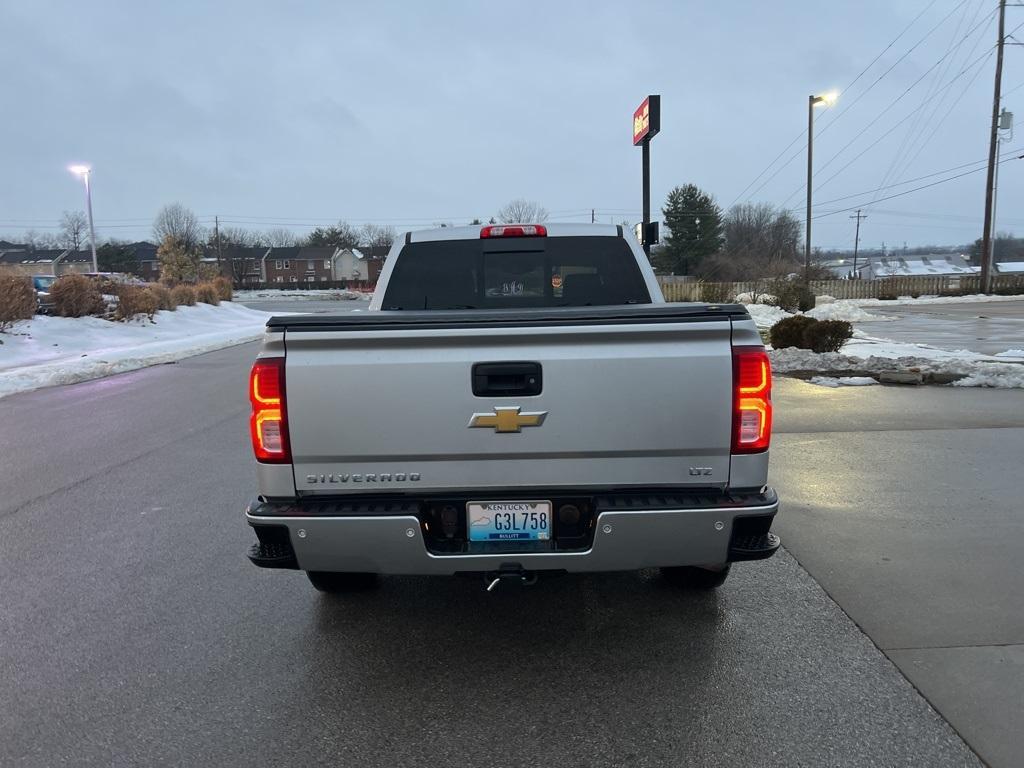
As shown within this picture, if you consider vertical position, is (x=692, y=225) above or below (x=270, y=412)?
above

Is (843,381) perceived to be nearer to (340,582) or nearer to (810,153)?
(340,582)

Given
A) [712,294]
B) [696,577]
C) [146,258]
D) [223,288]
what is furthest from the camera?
[146,258]

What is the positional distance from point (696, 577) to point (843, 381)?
8.16m

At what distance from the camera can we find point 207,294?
3338cm

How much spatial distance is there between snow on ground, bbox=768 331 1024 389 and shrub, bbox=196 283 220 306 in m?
27.9

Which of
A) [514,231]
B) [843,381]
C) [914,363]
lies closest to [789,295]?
[914,363]

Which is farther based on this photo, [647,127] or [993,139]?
[993,139]

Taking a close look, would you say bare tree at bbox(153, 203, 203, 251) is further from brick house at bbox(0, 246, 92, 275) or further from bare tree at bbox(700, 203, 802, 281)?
bare tree at bbox(700, 203, 802, 281)

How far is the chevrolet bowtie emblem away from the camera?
286 cm

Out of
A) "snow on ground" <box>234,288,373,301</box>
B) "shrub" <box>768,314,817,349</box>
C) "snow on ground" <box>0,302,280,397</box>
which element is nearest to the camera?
"shrub" <box>768,314,817,349</box>

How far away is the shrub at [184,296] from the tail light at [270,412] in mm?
28990

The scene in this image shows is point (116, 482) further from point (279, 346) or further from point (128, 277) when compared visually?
point (128, 277)

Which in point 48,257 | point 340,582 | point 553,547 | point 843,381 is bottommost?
point 340,582

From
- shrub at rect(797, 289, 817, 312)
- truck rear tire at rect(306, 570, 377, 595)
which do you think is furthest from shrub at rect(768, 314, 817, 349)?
shrub at rect(797, 289, 817, 312)
